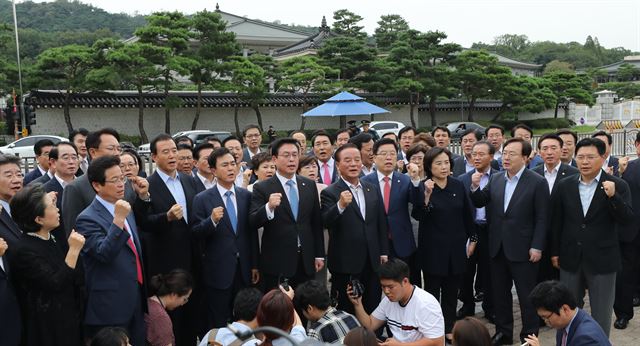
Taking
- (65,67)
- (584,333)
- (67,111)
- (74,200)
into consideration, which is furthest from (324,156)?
(67,111)

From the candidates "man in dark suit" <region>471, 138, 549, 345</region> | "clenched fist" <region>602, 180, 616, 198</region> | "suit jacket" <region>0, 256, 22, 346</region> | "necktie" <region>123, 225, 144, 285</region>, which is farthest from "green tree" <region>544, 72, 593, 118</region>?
"suit jacket" <region>0, 256, 22, 346</region>

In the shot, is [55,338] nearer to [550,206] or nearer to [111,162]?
[111,162]

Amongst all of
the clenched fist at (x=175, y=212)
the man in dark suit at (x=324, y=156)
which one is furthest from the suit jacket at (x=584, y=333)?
the man in dark suit at (x=324, y=156)

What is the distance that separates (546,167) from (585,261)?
1.32m

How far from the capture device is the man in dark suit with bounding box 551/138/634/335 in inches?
200

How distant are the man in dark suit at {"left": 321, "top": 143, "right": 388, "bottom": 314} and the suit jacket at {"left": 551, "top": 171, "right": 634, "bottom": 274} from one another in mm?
1656

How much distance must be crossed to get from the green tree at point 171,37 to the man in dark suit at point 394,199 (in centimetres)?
1995

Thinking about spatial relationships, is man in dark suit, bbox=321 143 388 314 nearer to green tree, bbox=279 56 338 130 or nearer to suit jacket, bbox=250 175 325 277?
suit jacket, bbox=250 175 325 277

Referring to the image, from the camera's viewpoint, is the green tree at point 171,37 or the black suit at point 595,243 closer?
the black suit at point 595,243

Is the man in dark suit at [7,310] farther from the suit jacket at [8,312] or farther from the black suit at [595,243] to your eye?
the black suit at [595,243]

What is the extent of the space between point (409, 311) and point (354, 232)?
117 centimetres

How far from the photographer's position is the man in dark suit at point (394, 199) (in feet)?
18.5

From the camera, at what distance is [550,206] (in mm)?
5410

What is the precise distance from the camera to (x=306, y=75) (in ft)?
92.1
